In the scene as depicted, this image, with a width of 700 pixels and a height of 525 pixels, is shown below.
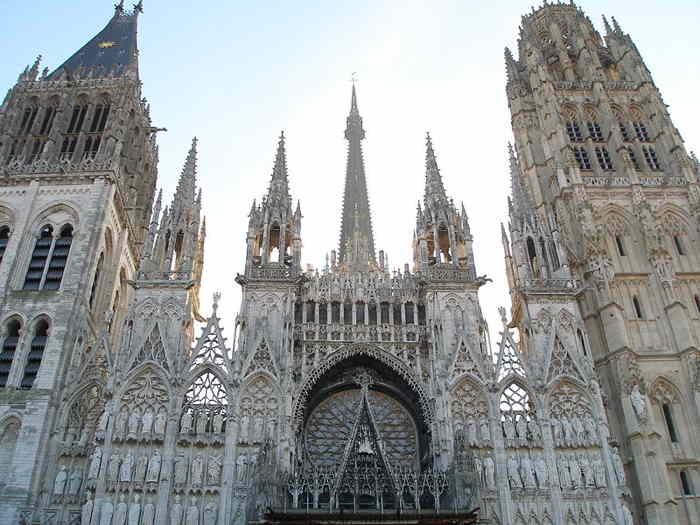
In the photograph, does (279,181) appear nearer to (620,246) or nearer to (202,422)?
(202,422)

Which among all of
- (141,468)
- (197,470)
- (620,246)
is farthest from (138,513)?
(620,246)

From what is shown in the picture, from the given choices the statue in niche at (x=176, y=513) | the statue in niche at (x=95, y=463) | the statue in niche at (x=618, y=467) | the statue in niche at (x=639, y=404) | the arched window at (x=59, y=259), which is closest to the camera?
the statue in niche at (x=176, y=513)

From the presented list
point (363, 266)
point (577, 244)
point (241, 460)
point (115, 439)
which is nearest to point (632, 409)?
point (577, 244)

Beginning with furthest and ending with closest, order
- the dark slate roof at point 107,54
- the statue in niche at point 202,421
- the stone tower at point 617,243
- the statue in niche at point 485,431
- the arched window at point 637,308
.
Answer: the dark slate roof at point 107,54
the arched window at point 637,308
the stone tower at point 617,243
the statue in niche at point 485,431
the statue in niche at point 202,421

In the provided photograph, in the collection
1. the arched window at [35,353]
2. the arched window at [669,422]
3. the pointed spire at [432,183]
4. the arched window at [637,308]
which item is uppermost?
the pointed spire at [432,183]

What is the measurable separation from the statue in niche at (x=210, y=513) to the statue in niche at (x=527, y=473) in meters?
10.8

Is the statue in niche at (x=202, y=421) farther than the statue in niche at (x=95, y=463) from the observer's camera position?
Yes

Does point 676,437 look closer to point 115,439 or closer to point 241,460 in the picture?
point 241,460

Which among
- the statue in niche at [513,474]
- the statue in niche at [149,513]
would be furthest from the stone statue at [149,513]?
the statue in niche at [513,474]

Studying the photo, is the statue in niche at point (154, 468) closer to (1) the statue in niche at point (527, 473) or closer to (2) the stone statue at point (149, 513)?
(2) the stone statue at point (149, 513)

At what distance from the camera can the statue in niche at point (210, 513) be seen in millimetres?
22547

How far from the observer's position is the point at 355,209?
1898 inches

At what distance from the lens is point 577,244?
32.2 metres

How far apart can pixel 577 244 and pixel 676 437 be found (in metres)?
9.76
